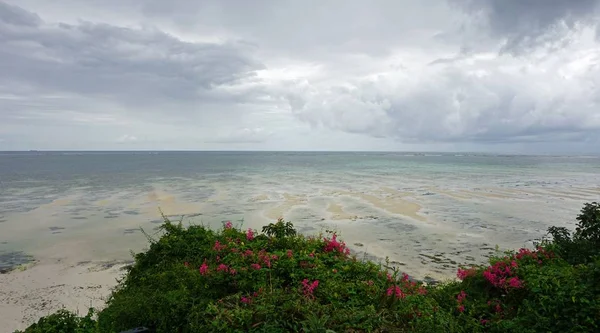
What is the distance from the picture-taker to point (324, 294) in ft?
26.8

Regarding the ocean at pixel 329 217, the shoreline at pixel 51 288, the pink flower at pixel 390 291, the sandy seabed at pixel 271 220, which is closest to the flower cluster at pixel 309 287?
the pink flower at pixel 390 291

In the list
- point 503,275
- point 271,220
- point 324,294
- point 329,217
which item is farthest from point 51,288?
point 329,217

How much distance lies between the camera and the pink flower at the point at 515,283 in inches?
346

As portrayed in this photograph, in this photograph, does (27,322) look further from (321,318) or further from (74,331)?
(321,318)

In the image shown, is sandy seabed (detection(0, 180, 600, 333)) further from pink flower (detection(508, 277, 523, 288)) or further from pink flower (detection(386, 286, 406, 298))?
pink flower (detection(386, 286, 406, 298))

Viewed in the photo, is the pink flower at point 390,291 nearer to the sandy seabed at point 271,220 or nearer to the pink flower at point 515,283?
the pink flower at point 515,283

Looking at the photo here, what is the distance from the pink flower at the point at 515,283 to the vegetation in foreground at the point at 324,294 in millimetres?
23

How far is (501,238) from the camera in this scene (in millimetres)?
21125

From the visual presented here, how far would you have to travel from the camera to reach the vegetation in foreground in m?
6.93

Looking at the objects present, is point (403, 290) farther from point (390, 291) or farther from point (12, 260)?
point (12, 260)

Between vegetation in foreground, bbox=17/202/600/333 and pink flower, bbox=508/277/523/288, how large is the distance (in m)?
0.02

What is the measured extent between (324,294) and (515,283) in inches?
177

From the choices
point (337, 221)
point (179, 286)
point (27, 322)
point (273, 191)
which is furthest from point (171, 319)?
point (273, 191)

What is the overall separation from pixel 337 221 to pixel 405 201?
12140mm
